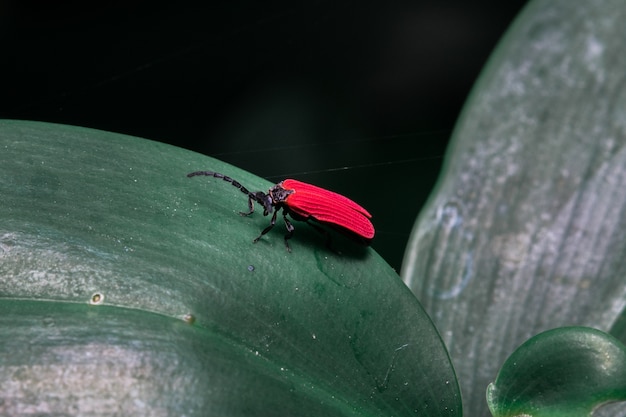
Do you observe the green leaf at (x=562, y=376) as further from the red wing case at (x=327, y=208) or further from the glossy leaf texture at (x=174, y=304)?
the red wing case at (x=327, y=208)

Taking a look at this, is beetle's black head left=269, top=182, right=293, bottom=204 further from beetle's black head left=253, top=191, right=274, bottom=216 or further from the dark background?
the dark background

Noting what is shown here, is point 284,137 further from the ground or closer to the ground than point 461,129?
closer to the ground

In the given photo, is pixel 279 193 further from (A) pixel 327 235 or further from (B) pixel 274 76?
(B) pixel 274 76

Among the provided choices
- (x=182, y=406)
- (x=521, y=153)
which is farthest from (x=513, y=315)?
(x=182, y=406)

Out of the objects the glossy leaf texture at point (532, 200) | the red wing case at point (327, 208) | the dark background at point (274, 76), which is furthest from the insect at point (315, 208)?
the dark background at point (274, 76)

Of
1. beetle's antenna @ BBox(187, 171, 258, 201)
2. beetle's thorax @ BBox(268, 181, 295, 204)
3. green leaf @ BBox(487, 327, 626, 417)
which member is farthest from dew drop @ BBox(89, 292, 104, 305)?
green leaf @ BBox(487, 327, 626, 417)

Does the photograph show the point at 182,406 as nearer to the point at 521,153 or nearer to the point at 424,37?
the point at 521,153

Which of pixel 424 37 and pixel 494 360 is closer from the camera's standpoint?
pixel 494 360

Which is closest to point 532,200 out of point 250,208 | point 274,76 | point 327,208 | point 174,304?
point 327,208
